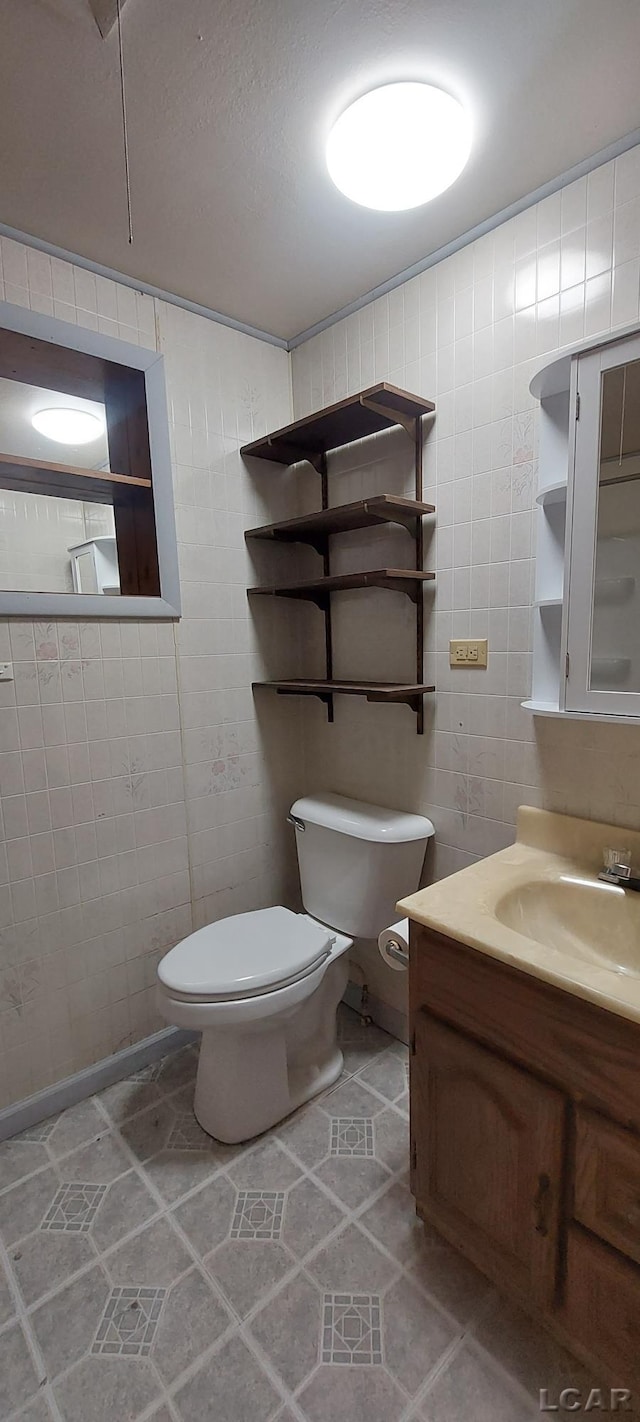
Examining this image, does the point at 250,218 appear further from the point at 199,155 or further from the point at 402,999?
the point at 402,999

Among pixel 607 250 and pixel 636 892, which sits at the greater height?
pixel 607 250

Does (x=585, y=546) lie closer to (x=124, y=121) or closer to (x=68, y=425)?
(x=124, y=121)

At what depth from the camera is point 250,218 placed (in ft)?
4.16

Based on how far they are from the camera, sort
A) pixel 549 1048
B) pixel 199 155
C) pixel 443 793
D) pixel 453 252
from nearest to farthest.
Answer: pixel 549 1048, pixel 199 155, pixel 453 252, pixel 443 793

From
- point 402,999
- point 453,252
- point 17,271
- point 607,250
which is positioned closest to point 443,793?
point 402,999

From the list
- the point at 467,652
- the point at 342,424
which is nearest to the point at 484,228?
the point at 342,424

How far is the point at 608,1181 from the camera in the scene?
2.73 ft

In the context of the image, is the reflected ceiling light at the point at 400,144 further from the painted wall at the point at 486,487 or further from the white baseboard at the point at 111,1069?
the white baseboard at the point at 111,1069

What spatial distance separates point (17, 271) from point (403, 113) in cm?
91

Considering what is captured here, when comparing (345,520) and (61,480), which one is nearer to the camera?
(61,480)

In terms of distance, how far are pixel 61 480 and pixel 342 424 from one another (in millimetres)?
767

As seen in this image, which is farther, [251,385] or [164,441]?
[251,385]

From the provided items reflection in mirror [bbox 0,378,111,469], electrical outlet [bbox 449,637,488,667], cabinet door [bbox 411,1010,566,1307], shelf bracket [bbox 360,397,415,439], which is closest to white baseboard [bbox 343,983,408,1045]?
cabinet door [bbox 411,1010,566,1307]

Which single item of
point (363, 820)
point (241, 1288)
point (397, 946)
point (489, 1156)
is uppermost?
point (363, 820)
